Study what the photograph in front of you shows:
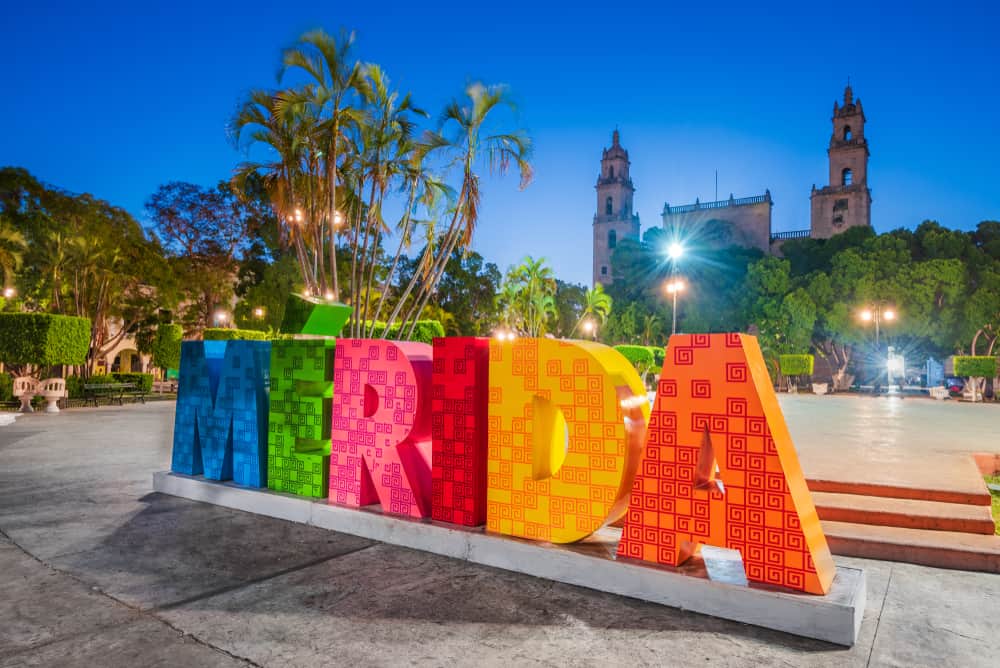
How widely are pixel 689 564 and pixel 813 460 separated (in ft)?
14.1

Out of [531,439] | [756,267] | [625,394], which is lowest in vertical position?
[531,439]

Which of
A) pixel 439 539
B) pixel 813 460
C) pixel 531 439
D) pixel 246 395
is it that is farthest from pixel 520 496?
pixel 813 460

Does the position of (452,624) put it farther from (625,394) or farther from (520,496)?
(625,394)

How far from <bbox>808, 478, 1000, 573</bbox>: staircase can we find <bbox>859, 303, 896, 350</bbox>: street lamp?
32.8 metres

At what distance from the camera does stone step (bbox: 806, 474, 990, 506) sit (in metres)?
5.29

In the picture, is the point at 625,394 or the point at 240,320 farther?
the point at 240,320

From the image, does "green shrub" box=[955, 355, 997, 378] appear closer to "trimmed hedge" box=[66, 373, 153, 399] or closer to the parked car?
the parked car

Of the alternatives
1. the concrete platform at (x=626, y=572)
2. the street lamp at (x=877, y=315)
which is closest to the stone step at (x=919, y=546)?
the concrete platform at (x=626, y=572)

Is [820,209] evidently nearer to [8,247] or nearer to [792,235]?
[792,235]

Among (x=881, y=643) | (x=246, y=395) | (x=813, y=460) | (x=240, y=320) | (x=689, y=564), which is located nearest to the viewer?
(x=881, y=643)

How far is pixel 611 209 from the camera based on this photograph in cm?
7406

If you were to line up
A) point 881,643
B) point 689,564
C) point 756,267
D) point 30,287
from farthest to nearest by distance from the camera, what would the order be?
point 756,267, point 30,287, point 689,564, point 881,643

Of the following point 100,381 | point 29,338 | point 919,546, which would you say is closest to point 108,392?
point 100,381

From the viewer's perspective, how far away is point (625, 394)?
397cm
